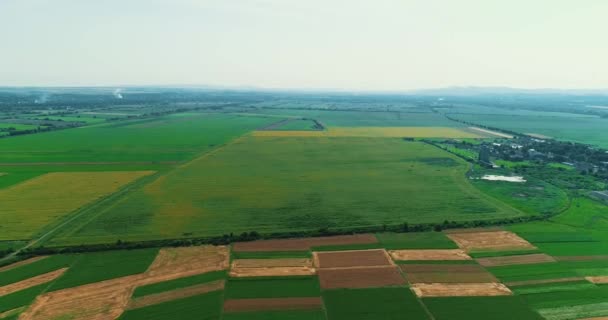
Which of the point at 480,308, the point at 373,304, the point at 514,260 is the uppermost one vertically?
the point at 514,260

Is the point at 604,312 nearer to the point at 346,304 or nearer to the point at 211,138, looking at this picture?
the point at 346,304

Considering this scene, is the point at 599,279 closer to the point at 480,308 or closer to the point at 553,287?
the point at 553,287

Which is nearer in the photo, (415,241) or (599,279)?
(599,279)

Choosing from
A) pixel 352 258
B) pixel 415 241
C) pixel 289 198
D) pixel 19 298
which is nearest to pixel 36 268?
pixel 19 298

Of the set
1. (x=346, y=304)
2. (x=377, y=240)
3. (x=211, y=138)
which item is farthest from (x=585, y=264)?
(x=211, y=138)

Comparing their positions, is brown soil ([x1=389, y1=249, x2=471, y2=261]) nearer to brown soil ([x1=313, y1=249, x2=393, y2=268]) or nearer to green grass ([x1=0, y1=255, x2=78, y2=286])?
brown soil ([x1=313, y1=249, x2=393, y2=268])

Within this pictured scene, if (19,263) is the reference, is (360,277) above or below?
below

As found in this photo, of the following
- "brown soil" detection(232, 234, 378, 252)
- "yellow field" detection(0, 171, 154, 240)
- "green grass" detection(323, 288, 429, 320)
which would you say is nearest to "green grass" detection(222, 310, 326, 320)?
"green grass" detection(323, 288, 429, 320)
